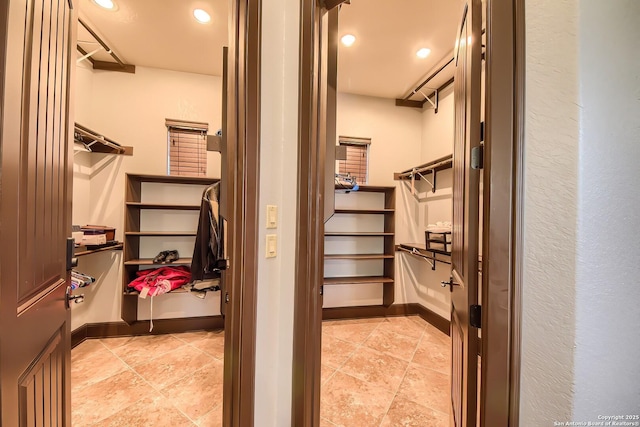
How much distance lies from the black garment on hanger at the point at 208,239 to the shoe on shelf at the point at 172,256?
479 millimetres

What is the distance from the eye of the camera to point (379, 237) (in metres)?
3.24

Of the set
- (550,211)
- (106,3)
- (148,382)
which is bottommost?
(148,382)

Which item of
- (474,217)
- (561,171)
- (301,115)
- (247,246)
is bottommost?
(247,246)

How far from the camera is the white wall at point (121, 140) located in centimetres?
245

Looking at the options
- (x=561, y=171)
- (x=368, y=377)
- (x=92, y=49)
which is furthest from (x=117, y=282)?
(x=561, y=171)

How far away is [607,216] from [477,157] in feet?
1.06


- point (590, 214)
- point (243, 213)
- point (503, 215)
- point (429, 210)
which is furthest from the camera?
point (429, 210)

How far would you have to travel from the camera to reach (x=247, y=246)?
1087mm

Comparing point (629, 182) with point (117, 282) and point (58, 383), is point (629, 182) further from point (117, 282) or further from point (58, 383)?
point (117, 282)

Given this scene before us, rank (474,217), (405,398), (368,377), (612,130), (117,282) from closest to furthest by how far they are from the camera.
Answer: (612,130)
(474,217)
(405,398)
(368,377)
(117,282)

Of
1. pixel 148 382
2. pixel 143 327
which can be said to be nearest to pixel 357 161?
pixel 148 382

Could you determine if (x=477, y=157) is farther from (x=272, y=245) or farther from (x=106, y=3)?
(x=106, y=3)

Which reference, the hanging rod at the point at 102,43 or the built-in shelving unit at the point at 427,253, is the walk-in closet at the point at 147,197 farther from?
the built-in shelving unit at the point at 427,253

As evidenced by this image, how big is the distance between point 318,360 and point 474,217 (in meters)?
0.99
